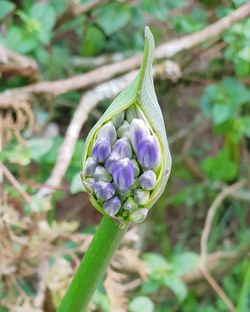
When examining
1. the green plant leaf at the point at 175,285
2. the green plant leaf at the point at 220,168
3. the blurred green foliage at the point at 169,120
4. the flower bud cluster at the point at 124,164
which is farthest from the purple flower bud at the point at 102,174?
the green plant leaf at the point at 220,168

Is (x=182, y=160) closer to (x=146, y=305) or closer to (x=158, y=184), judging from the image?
(x=146, y=305)

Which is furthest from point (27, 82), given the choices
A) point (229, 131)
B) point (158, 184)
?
point (158, 184)

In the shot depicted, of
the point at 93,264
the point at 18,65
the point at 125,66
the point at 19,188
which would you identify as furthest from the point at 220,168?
the point at 93,264

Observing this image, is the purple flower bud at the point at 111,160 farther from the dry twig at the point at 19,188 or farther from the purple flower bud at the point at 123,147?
the dry twig at the point at 19,188

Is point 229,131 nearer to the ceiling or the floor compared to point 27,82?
nearer to the floor

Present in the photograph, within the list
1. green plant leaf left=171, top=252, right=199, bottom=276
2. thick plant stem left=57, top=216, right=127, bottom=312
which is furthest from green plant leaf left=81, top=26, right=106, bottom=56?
thick plant stem left=57, top=216, right=127, bottom=312

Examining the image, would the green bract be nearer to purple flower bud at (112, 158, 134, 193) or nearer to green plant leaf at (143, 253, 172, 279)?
purple flower bud at (112, 158, 134, 193)

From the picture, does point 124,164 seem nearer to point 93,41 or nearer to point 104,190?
point 104,190
